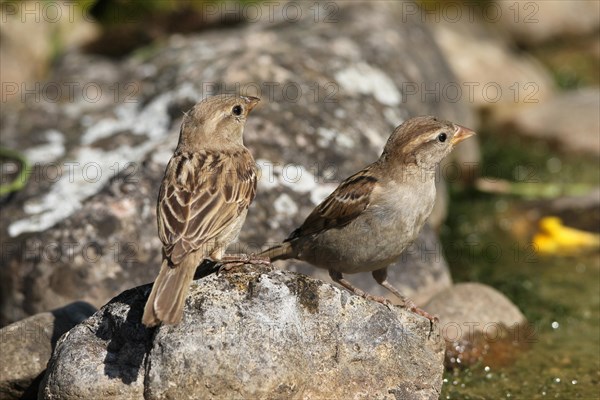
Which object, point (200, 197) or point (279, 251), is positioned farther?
point (279, 251)

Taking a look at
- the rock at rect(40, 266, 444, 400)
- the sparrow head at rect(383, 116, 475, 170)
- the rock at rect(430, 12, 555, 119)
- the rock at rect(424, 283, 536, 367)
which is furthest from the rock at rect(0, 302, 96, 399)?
the rock at rect(430, 12, 555, 119)

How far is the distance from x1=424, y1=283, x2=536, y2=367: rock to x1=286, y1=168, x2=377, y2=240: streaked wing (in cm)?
132

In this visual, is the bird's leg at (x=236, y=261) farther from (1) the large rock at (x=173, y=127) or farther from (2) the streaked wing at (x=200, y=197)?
(1) the large rock at (x=173, y=127)

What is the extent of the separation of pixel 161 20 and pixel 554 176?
5.08 m

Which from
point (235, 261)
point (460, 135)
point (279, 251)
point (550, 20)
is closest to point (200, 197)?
point (235, 261)

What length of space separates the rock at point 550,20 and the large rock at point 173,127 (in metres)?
4.23

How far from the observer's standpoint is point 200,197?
21.1 feet

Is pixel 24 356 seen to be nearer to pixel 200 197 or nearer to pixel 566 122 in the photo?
pixel 200 197

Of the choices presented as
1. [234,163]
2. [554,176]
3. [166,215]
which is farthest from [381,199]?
[554,176]

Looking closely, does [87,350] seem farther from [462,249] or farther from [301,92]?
[462,249]

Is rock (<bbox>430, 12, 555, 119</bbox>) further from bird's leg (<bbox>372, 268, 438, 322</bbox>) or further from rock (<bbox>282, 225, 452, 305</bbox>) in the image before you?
bird's leg (<bbox>372, 268, 438, 322</bbox>)

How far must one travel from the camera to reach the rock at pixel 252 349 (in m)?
5.61

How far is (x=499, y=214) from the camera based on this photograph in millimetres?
11078

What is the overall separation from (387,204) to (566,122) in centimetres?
678
